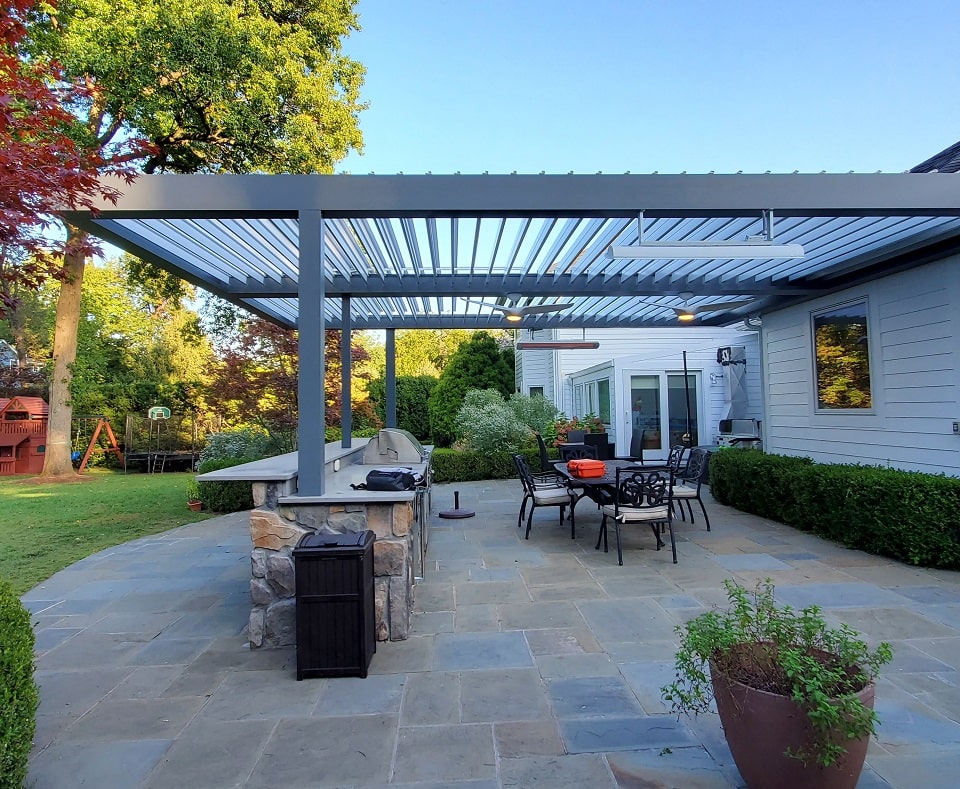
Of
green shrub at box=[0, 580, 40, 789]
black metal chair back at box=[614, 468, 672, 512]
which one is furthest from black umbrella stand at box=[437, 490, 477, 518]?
green shrub at box=[0, 580, 40, 789]

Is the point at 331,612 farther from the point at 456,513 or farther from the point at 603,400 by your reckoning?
the point at 603,400

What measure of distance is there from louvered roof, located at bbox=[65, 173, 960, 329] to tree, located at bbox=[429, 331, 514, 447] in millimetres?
8739

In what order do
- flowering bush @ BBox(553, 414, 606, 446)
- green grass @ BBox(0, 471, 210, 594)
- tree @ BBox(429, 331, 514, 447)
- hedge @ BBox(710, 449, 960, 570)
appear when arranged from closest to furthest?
1. hedge @ BBox(710, 449, 960, 570)
2. green grass @ BBox(0, 471, 210, 594)
3. flowering bush @ BBox(553, 414, 606, 446)
4. tree @ BBox(429, 331, 514, 447)

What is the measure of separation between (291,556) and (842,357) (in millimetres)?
6186

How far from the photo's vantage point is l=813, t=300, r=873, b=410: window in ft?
19.4

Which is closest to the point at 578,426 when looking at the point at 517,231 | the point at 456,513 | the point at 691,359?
Answer: the point at 691,359

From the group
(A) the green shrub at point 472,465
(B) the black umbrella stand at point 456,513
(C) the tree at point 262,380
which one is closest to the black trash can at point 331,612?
(B) the black umbrella stand at point 456,513

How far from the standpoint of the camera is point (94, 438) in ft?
48.2

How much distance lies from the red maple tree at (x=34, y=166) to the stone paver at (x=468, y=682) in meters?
2.28

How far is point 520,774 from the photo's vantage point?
79.3 inches

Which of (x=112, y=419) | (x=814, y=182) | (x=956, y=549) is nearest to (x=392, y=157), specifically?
(x=112, y=419)

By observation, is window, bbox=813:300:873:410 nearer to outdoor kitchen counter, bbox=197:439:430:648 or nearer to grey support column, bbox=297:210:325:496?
outdoor kitchen counter, bbox=197:439:430:648

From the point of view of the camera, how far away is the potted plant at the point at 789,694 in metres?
1.57

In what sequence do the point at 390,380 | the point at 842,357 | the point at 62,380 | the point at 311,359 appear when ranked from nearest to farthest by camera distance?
the point at 311,359 → the point at 842,357 → the point at 390,380 → the point at 62,380
